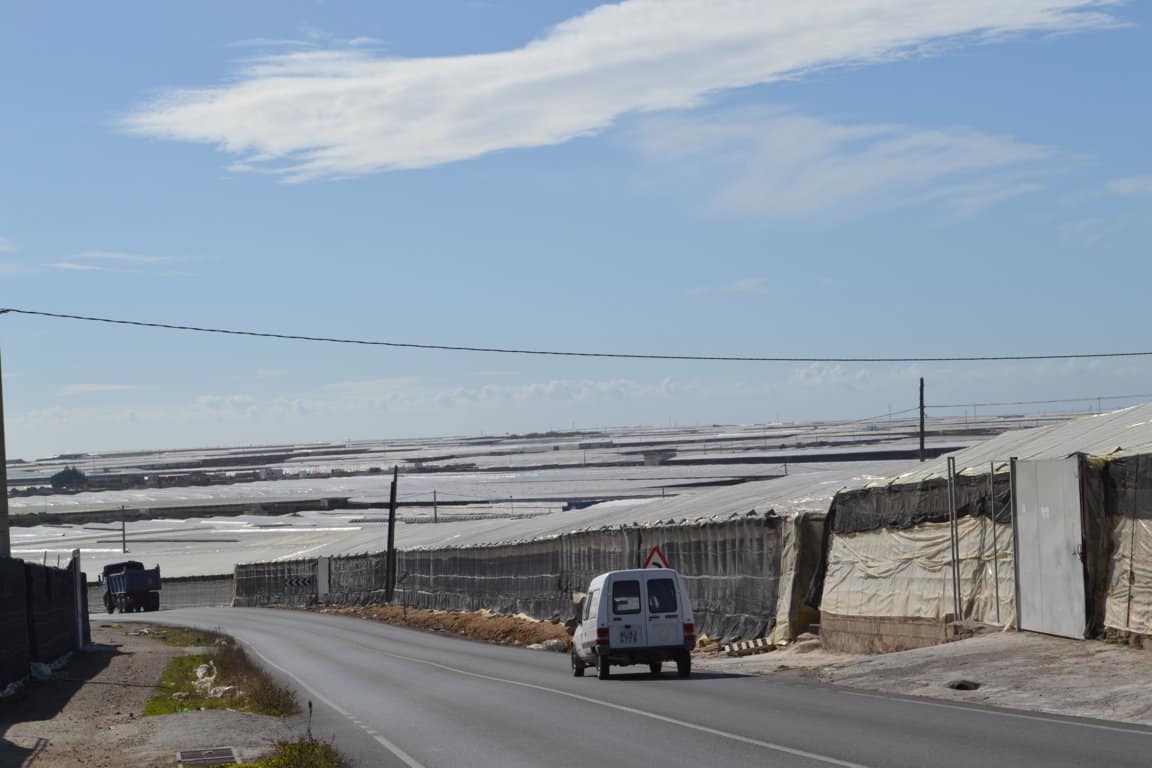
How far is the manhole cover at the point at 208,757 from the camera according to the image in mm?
16266

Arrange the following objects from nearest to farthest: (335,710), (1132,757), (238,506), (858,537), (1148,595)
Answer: (1132,757), (1148,595), (335,710), (858,537), (238,506)

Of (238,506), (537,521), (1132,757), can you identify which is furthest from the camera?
(238,506)

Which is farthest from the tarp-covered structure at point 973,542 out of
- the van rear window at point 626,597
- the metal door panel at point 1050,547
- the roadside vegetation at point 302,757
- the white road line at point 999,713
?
the roadside vegetation at point 302,757

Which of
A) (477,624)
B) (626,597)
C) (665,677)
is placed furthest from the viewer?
(477,624)

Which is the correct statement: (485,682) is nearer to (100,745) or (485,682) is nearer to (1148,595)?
(100,745)

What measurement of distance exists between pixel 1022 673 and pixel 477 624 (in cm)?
3609

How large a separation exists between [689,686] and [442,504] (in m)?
118

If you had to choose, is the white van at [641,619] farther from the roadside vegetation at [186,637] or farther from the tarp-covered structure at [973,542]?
the roadside vegetation at [186,637]

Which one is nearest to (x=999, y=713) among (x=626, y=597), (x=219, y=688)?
(x=626, y=597)

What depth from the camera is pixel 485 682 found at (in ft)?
91.6

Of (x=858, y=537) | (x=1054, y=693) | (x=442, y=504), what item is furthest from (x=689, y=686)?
(x=442, y=504)

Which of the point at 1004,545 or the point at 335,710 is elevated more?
the point at 1004,545

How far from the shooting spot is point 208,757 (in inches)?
661

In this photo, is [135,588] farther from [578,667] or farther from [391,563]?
[578,667]
